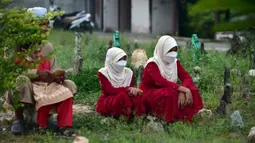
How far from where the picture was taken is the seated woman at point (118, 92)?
286 inches

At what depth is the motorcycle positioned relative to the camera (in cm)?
2544

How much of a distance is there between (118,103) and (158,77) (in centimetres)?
57

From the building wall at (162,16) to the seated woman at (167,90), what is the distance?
54.9ft

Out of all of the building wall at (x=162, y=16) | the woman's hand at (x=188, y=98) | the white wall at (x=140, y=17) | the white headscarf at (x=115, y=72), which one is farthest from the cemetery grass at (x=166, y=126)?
the white wall at (x=140, y=17)

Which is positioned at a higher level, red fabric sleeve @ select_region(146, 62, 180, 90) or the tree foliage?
the tree foliage

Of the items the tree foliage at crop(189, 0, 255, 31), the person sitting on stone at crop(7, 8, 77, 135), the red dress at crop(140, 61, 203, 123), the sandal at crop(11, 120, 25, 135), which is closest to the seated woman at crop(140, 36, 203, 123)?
the red dress at crop(140, 61, 203, 123)

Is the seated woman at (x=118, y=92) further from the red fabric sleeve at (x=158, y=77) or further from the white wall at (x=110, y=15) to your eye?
the white wall at (x=110, y=15)

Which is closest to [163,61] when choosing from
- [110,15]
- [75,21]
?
[75,21]

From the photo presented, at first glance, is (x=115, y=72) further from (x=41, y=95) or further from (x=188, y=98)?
(x=41, y=95)

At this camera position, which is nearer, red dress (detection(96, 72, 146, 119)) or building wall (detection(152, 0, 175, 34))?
red dress (detection(96, 72, 146, 119))

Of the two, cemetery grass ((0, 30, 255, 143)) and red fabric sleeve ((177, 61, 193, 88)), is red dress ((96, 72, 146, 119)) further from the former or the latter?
red fabric sleeve ((177, 61, 193, 88))

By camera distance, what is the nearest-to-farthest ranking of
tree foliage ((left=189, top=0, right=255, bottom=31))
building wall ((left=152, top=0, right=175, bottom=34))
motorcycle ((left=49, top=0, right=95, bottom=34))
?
tree foliage ((left=189, top=0, right=255, bottom=31)) < building wall ((left=152, top=0, right=175, bottom=34)) < motorcycle ((left=49, top=0, right=95, bottom=34))

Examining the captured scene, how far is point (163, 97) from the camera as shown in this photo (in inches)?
283

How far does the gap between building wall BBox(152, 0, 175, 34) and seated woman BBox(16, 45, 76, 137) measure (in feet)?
57.6
